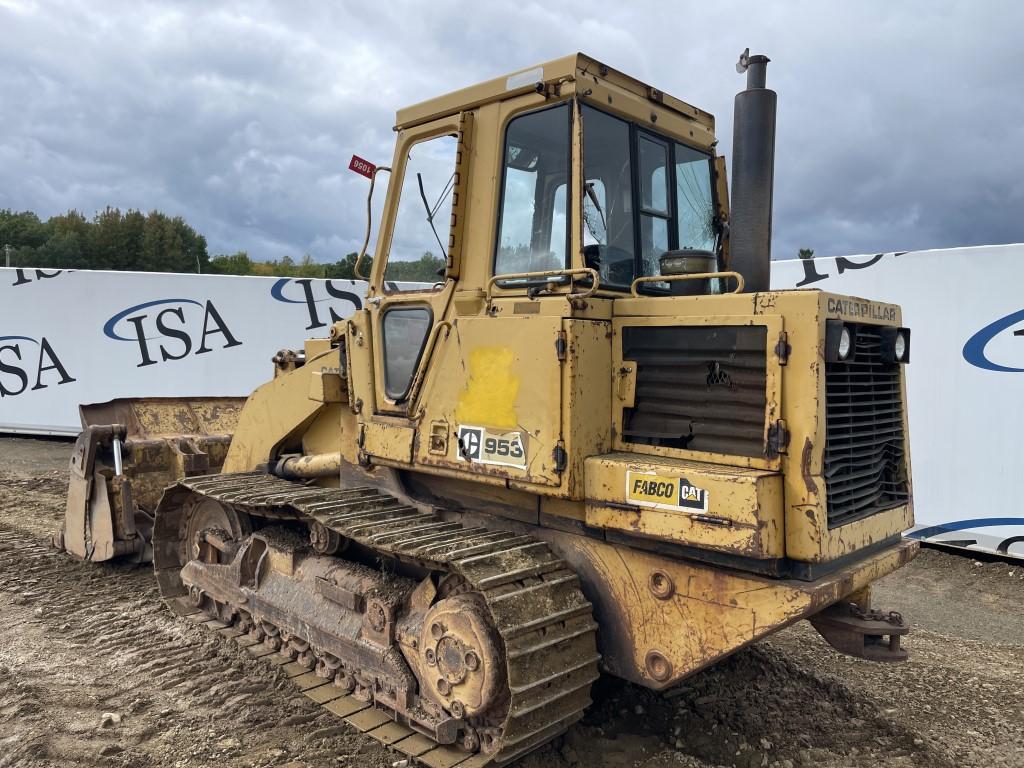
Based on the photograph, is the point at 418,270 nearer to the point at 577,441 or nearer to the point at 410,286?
the point at 410,286

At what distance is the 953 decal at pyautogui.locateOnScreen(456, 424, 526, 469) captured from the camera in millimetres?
3541

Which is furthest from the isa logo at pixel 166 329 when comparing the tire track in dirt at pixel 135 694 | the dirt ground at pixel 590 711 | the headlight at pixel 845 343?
the headlight at pixel 845 343

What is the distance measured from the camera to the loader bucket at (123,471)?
20.7ft

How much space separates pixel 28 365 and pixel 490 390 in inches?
482

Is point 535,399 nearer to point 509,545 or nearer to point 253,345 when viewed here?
point 509,545

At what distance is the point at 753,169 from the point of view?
352cm

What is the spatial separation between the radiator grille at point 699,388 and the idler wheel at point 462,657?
1051 millimetres

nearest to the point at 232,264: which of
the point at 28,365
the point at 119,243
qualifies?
the point at 119,243

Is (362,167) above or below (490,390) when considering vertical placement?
above

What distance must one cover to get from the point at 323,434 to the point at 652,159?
2809 millimetres

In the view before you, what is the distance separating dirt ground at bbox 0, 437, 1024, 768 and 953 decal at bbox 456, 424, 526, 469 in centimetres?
146

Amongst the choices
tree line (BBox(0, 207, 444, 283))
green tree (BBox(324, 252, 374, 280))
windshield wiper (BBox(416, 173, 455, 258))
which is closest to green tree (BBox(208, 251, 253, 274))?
tree line (BBox(0, 207, 444, 283))

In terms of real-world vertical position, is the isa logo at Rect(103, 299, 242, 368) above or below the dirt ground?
above

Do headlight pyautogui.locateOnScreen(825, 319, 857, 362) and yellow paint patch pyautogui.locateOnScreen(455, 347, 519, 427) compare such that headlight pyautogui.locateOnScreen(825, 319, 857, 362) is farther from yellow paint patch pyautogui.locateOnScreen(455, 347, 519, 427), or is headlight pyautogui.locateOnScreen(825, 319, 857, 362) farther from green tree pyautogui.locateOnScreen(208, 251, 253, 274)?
green tree pyautogui.locateOnScreen(208, 251, 253, 274)
